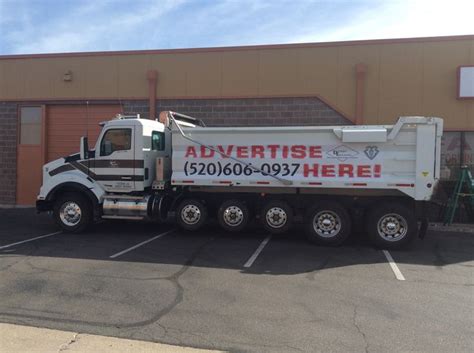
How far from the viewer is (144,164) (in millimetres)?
10727

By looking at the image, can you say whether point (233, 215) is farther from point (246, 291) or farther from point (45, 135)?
point (45, 135)

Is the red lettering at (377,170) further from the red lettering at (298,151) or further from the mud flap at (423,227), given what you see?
the red lettering at (298,151)

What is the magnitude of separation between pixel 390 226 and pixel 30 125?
13355 millimetres

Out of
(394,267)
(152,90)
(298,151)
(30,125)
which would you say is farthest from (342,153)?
(30,125)

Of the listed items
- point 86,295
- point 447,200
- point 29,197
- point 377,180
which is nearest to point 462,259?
point 377,180

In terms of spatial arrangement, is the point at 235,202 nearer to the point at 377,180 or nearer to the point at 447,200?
the point at 377,180

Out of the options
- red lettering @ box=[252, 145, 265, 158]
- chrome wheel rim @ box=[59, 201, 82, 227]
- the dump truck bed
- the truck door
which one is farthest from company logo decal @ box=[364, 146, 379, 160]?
chrome wheel rim @ box=[59, 201, 82, 227]

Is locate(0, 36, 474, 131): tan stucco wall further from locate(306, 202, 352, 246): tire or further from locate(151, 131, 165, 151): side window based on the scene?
locate(306, 202, 352, 246): tire

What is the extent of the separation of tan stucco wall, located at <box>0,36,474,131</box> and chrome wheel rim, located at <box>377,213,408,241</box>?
525cm

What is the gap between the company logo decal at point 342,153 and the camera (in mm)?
9609

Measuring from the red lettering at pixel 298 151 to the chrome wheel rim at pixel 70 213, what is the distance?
17.5 feet

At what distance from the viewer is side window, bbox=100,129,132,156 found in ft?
35.4

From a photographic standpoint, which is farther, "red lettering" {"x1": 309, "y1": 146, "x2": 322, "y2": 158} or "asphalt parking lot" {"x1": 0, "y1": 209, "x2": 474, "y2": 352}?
"red lettering" {"x1": 309, "y1": 146, "x2": 322, "y2": 158}

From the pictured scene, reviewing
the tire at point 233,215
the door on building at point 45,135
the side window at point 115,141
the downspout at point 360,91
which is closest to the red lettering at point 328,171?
the tire at point 233,215
